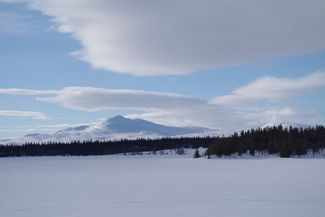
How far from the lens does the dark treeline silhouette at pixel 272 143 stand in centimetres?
8719

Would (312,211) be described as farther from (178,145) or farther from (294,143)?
(178,145)

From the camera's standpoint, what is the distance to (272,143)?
91.8 meters

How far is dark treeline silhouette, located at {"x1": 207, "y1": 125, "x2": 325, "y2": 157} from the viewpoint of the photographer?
87.2 meters

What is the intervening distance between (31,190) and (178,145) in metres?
134

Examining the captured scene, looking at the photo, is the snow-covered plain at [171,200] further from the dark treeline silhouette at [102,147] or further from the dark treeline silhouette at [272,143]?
the dark treeline silhouette at [102,147]

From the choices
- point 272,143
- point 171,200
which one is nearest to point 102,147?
point 272,143

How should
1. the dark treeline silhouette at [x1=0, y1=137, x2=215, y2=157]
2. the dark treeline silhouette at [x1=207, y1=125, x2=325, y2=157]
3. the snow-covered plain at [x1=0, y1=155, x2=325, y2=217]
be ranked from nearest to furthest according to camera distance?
the snow-covered plain at [x1=0, y1=155, x2=325, y2=217], the dark treeline silhouette at [x1=207, y1=125, x2=325, y2=157], the dark treeline silhouette at [x1=0, y1=137, x2=215, y2=157]

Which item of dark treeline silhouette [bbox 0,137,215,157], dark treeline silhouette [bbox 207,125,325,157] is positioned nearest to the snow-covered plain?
A: dark treeline silhouette [bbox 207,125,325,157]

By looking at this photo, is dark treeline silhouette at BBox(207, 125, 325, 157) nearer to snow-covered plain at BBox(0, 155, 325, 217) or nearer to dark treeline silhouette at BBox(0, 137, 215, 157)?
dark treeline silhouette at BBox(0, 137, 215, 157)

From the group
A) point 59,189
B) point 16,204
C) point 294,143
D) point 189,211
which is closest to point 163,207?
point 189,211

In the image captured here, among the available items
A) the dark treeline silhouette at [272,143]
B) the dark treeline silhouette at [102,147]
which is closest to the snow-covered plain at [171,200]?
the dark treeline silhouette at [272,143]

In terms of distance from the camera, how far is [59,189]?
27.8 meters

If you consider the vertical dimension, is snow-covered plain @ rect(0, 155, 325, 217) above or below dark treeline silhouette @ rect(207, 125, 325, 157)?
below

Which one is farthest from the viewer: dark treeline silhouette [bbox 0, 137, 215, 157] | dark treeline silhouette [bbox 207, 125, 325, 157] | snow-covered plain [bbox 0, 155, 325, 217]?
dark treeline silhouette [bbox 0, 137, 215, 157]
